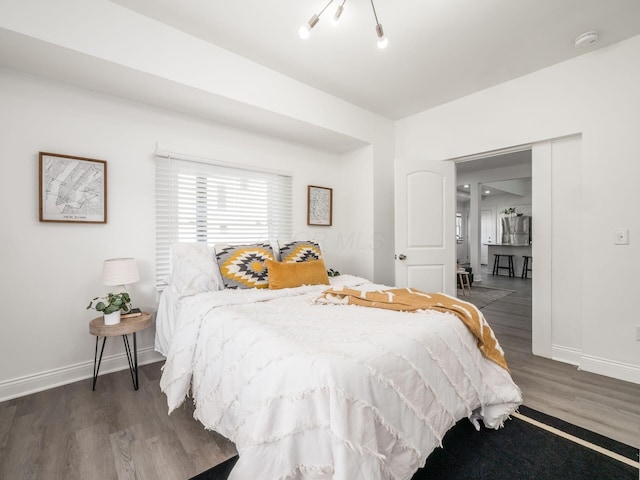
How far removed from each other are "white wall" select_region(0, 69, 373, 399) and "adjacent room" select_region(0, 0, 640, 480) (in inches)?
0.6

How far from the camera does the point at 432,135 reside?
3529 mm

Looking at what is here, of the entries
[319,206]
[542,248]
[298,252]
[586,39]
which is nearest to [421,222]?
[542,248]

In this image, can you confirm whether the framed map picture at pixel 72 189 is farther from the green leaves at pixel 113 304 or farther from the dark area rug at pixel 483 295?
the dark area rug at pixel 483 295

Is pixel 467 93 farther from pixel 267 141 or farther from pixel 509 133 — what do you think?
pixel 267 141

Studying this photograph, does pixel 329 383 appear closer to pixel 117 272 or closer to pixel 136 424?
pixel 136 424

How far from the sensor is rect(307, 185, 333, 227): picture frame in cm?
363

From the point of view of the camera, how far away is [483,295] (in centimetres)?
536

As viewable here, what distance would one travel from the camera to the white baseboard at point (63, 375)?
202 cm

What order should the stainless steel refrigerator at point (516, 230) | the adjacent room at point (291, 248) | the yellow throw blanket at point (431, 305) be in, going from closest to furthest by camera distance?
the adjacent room at point (291, 248)
the yellow throw blanket at point (431, 305)
the stainless steel refrigerator at point (516, 230)

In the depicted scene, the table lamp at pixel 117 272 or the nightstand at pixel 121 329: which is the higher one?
the table lamp at pixel 117 272

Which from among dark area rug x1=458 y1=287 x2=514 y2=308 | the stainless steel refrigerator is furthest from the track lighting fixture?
the stainless steel refrigerator

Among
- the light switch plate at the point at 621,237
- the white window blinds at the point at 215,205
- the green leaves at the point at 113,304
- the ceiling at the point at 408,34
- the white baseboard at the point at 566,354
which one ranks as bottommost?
the white baseboard at the point at 566,354

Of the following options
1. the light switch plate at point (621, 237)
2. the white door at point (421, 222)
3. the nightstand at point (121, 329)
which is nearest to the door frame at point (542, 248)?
the light switch plate at point (621, 237)

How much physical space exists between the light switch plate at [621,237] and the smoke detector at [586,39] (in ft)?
4.82
